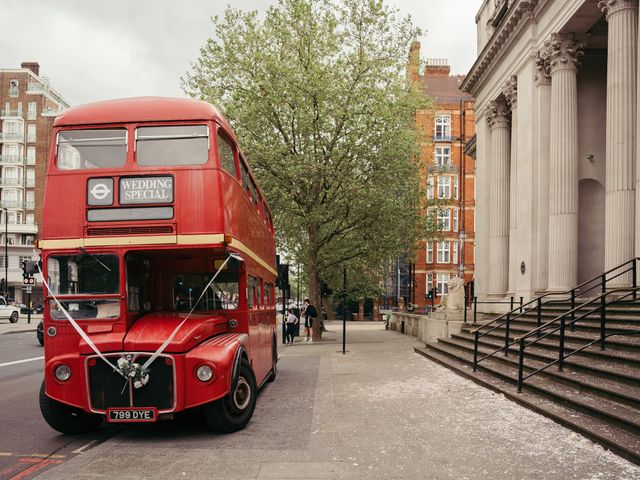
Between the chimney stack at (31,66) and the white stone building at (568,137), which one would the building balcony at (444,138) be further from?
the chimney stack at (31,66)

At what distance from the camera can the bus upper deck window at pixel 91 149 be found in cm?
760

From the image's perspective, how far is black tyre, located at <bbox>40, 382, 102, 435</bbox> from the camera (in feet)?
24.3

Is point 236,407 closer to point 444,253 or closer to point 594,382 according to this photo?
point 594,382

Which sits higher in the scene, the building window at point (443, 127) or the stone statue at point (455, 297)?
the building window at point (443, 127)

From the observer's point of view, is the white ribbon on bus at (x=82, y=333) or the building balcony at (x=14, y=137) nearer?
the white ribbon on bus at (x=82, y=333)

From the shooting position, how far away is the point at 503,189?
80.1 feet

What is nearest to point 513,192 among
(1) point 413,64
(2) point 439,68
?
(1) point 413,64

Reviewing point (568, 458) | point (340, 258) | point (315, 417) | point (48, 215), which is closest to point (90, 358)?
point (48, 215)

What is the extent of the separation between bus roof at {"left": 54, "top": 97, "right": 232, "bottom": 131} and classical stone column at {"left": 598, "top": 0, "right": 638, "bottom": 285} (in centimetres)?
1096

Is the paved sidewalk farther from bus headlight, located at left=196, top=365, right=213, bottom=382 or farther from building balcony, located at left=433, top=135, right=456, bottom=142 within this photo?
building balcony, located at left=433, top=135, right=456, bottom=142

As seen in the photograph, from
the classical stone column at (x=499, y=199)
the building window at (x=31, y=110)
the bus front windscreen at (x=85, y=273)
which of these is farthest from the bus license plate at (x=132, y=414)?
the building window at (x=31, y=110)

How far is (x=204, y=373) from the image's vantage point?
7051mm

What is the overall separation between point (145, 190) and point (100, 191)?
558 millimetres

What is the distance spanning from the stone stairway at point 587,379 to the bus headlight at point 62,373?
619cm
